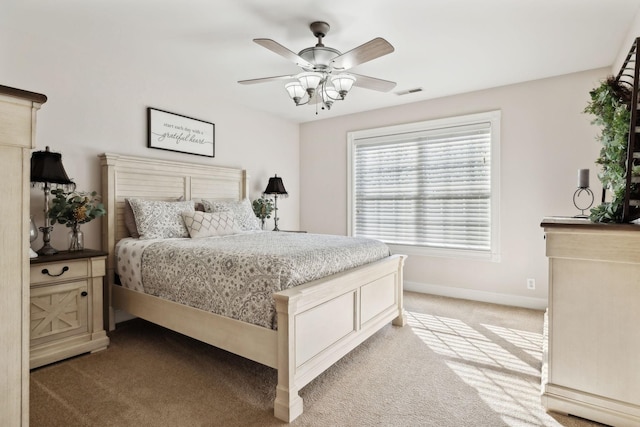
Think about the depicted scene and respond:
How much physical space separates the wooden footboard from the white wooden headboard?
2.06 metres

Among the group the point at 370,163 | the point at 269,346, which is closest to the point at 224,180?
the point at 370,163

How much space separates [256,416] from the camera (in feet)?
6.02

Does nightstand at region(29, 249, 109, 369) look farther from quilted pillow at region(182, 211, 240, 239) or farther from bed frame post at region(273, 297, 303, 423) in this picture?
bed frame post at region(273, 297, 303, 423)

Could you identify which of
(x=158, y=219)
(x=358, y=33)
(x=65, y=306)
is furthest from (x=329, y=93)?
(x=65, y=306)

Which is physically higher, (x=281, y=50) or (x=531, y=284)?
(x=281, y=50)

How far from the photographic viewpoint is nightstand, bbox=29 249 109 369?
2.34m

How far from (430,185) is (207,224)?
278 cm

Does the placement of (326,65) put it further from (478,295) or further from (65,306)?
(478,295)

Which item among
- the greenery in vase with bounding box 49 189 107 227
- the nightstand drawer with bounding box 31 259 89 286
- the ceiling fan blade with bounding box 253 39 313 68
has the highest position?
the ceiling fan blade with bounding box 253 39 313 68

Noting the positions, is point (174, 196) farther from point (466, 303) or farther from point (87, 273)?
point (466, 303)

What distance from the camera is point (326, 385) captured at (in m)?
2.15

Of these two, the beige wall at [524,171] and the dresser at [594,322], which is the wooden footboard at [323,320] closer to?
the dresser at [594,322]

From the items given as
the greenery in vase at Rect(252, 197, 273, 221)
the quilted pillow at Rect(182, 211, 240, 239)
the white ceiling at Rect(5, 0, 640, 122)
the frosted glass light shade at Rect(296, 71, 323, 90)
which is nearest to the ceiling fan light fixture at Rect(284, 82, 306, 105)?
the frosted glass light shade at Rect(296, 71, 323, 90)

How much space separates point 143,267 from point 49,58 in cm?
191
